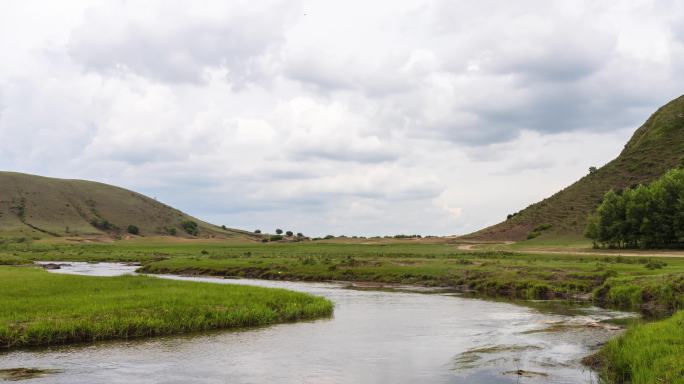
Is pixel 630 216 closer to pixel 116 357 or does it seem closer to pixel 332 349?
pixel 332 349

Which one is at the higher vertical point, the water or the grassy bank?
the grassy bank

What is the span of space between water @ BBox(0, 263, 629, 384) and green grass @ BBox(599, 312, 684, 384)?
129 cm

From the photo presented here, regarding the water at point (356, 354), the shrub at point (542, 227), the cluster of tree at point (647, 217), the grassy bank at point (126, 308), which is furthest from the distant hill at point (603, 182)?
the grassy bank at point (126, 308)

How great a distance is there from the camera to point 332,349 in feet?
92.6

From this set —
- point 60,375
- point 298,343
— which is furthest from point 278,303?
point 60,375

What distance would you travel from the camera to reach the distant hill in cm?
14850

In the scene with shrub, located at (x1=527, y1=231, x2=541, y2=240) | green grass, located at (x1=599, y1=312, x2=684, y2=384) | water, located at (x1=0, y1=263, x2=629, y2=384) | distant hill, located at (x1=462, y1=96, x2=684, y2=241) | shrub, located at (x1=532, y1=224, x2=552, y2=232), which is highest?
distant hill, located at (x1=462, y1=96, x2=684, y2=241)

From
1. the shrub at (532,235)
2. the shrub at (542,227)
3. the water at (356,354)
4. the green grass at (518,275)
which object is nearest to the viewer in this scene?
the water at (356,354)

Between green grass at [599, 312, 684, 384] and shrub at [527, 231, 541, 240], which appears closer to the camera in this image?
green grass at [599, 312, 684, 384]

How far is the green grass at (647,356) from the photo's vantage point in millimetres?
18734

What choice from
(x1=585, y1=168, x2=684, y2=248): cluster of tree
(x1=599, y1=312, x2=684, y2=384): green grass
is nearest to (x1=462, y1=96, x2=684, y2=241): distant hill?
(x1=585, y1=168, x2=684, y2=248): cluster of tree

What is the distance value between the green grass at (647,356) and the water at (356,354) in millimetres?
1294

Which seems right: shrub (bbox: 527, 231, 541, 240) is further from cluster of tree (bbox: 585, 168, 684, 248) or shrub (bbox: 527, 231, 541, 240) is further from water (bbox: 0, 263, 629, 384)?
water (bbox: 0, 263, 629, 384)

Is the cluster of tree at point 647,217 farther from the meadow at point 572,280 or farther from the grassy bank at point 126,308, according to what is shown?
the grassy bank at point 126,308
